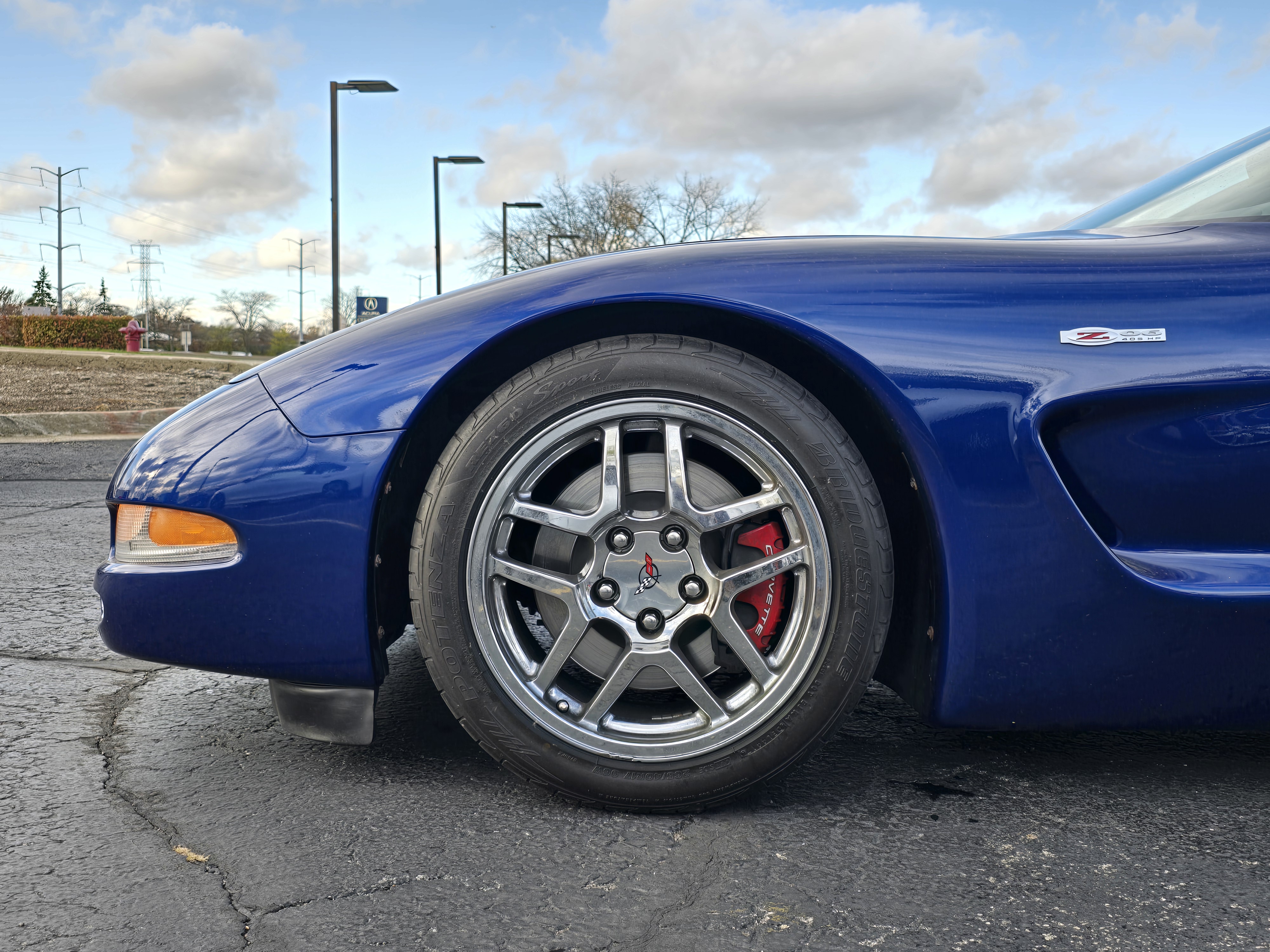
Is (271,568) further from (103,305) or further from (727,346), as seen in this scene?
(103,305)

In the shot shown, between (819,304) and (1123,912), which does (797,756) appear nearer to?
(1123,912)

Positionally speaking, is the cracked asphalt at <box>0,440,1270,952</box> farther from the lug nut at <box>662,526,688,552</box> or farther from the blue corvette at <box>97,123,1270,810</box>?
the lug nut at <box>662,526,688,552</box>

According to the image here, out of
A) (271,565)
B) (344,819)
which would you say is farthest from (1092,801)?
(271,565)

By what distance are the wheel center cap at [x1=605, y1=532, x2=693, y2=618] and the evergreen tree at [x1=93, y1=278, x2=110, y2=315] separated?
217 feet

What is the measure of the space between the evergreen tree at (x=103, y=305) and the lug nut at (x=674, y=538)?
6605cm

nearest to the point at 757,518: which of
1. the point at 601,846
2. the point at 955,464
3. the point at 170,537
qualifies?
the point at 955,464

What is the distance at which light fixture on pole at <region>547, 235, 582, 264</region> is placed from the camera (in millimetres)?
35812

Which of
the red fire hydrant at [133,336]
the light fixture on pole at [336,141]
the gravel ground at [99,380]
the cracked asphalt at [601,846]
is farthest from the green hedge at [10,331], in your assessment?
the cracked asphalt at [601,846]

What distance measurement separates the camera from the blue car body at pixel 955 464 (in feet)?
5.06

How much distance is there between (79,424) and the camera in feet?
31.9

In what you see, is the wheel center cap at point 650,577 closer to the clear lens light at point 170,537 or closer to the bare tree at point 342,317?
the clear lens light at point 170,537

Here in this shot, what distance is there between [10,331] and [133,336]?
6955 millimetres

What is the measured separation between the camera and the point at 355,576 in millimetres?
1604

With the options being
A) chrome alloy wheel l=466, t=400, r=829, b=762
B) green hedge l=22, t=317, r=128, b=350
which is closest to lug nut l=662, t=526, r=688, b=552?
chrome alloy wheel l=466, t=400, r=829, b=762
